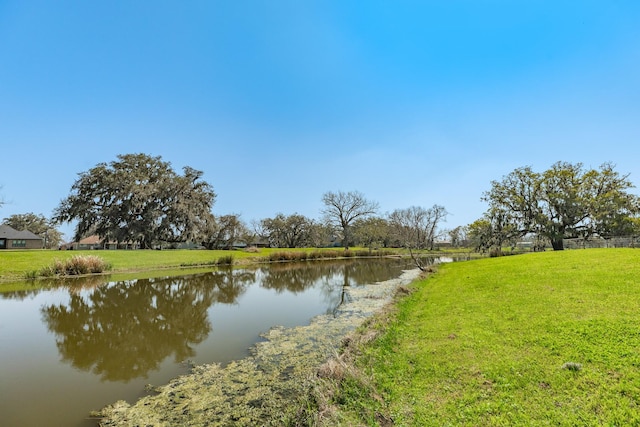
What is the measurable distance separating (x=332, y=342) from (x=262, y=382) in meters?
2.63

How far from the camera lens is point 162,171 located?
1702 inches

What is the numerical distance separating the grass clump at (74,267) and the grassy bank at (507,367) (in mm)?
22291

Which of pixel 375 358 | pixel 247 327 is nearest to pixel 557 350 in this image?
pixel 375 358

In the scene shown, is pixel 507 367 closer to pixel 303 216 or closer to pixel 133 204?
pixel 133 204

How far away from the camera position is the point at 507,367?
4266 millimetres

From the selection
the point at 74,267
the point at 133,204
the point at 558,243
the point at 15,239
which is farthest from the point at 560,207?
the point at 15,239

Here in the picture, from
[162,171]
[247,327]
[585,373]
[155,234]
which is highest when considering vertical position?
[162,171]

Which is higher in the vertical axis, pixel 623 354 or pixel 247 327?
pixel 623 354

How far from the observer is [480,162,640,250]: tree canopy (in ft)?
80.2

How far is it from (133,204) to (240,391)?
134 feet

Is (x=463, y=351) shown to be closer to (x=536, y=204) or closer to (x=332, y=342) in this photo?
(x=332, y=342)

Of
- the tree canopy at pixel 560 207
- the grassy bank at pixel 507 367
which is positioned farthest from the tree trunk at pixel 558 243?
the grassy bank at pixel 507 367

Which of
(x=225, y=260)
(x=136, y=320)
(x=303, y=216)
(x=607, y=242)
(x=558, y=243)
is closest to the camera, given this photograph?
(x=136, y=320)

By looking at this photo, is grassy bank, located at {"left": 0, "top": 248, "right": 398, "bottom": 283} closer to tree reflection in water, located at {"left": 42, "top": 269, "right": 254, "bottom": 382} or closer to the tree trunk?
tree reflection in water, located at {"left": 42, "top": 269, "right": 254, "bottom": 382}
